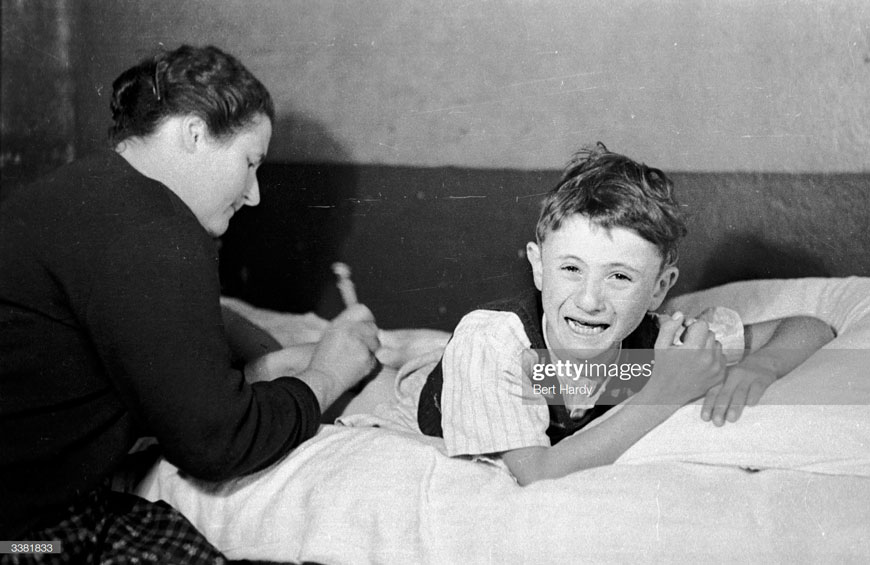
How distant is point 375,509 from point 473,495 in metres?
0.10

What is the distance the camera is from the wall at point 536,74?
1154mm

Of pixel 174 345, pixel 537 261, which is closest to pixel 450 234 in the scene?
pixel 537 261

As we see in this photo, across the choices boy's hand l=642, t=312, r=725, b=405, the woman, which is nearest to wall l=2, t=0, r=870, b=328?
boy's hand l=642, t=312, r=725, b=405

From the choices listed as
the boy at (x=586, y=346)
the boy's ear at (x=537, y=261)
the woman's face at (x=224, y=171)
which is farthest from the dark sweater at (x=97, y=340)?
the boy's ear at (x=537, y=261)

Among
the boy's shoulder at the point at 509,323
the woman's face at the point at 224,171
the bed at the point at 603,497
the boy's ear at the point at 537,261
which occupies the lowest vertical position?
the bed at the point at 603,497

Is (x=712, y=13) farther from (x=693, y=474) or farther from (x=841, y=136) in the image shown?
(x=693, y=474)

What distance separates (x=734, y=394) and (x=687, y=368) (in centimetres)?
6

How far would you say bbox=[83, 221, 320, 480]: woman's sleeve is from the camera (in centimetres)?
85

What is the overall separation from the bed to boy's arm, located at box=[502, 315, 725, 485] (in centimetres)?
2

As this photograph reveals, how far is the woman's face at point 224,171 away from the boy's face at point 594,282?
1.20 feet

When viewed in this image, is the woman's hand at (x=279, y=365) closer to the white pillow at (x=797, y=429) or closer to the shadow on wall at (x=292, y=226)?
the shadow on wall at (x=292, y=226)

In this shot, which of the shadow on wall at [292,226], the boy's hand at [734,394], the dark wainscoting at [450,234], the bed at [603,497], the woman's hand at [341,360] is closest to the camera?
the bed at [603,497]

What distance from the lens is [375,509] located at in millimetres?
914

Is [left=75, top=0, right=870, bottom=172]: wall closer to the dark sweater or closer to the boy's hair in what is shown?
the boy's hair
